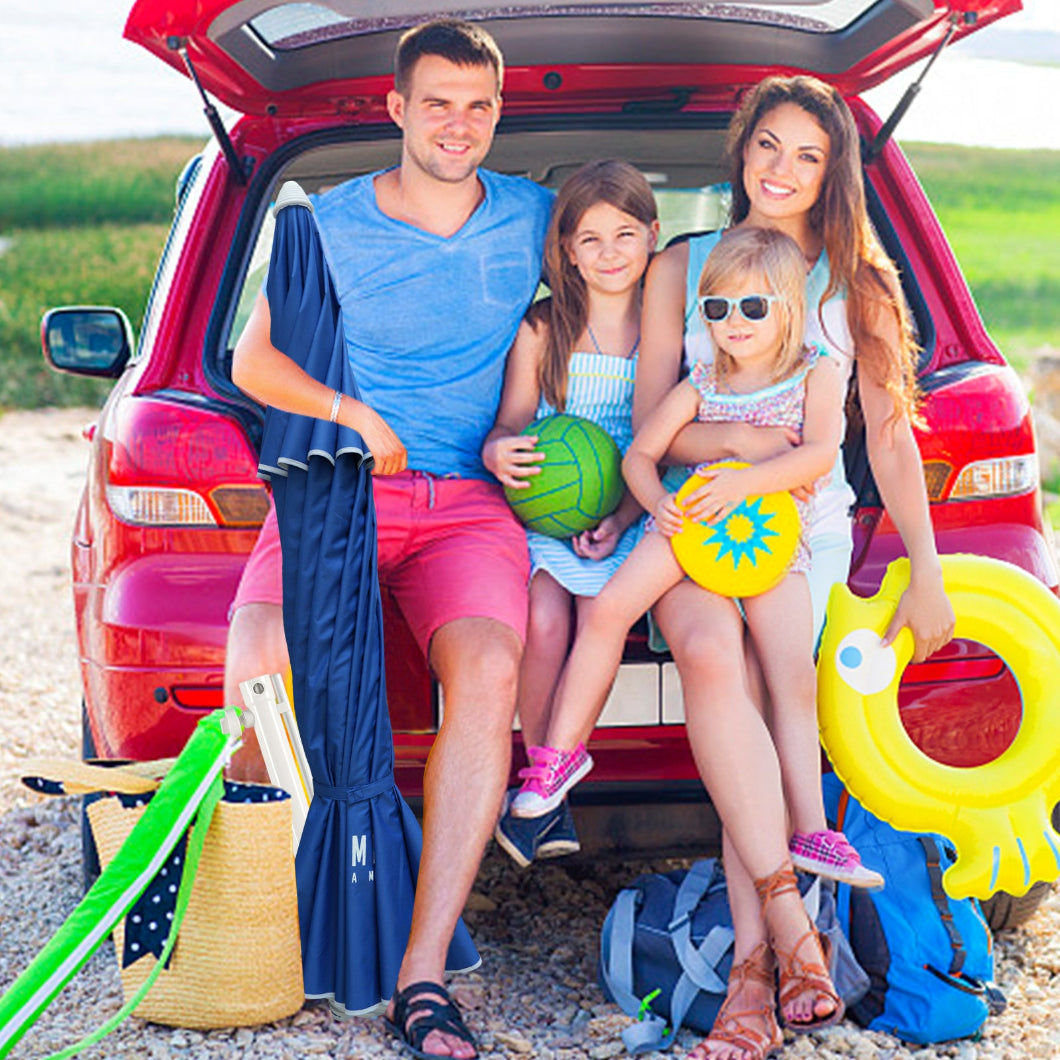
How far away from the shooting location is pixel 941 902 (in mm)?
3213

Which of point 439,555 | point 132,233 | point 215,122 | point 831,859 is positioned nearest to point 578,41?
point 215,122

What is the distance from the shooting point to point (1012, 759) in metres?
3.30

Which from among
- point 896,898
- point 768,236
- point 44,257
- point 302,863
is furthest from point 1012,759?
point 44,257

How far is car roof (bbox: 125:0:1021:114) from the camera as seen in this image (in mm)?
3477

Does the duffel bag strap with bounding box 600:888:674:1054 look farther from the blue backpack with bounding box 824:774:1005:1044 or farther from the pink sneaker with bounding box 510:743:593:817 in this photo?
the blue backpack with bounding box 824:774:1005:1044

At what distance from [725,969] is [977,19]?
195cm

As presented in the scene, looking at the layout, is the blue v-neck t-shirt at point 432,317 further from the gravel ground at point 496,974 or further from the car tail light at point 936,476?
the gravel ground at point 496,974

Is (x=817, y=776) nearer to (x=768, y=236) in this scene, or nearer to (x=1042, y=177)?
(x=768, y=236)

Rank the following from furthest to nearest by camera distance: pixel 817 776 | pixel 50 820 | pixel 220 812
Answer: pixel 50 820 → pixel 817 776 → pixel 220 812

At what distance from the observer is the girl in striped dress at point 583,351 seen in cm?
332

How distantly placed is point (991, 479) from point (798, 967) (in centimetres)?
106

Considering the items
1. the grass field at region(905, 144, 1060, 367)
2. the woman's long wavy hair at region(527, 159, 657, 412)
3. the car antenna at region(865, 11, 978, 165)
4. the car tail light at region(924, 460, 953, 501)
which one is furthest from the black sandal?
the grass field at region(905, 144, 1060, 367)

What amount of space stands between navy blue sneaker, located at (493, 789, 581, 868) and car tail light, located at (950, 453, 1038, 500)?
1018mm

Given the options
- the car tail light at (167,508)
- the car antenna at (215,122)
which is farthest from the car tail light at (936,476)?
the car antenna at (215,122)
